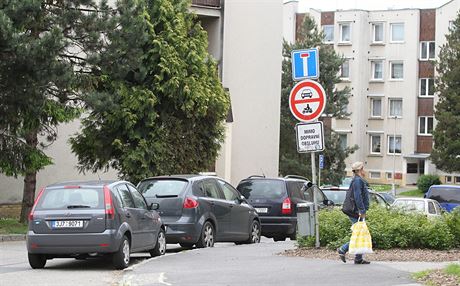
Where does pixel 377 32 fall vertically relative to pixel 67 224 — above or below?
above

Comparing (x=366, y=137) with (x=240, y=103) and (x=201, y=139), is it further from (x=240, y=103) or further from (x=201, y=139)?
(x=201, y=139)

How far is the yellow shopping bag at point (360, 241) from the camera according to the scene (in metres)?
13.9

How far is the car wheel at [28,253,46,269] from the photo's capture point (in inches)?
603

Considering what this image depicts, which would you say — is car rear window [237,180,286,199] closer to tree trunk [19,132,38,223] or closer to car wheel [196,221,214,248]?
car wheel [196,221,214,248]

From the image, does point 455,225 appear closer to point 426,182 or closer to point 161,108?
point 161,108

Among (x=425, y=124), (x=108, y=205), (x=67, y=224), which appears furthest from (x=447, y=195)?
(x=425, y=124)

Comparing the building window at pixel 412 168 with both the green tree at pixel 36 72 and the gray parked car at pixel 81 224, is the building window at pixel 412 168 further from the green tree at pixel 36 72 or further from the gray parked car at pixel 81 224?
the gray parked car at pixel 81 224

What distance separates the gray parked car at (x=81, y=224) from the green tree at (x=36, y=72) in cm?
762

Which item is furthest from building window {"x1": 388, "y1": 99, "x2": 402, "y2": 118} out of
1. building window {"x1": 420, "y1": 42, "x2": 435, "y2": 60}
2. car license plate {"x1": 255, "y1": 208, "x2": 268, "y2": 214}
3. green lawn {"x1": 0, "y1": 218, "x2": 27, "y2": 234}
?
car license plate {"x1": 255, "y1": 208, "x2": 268, "y2": 214}

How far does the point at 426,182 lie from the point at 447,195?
3549 centimetres

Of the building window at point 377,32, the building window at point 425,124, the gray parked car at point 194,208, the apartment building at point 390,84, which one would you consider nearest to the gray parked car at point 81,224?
the gray parked car at point 194,208

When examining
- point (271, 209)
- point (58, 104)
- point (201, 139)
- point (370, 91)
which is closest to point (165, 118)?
point (201, 139)

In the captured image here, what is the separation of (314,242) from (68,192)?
15.2 feet

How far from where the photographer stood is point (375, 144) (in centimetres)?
7931
